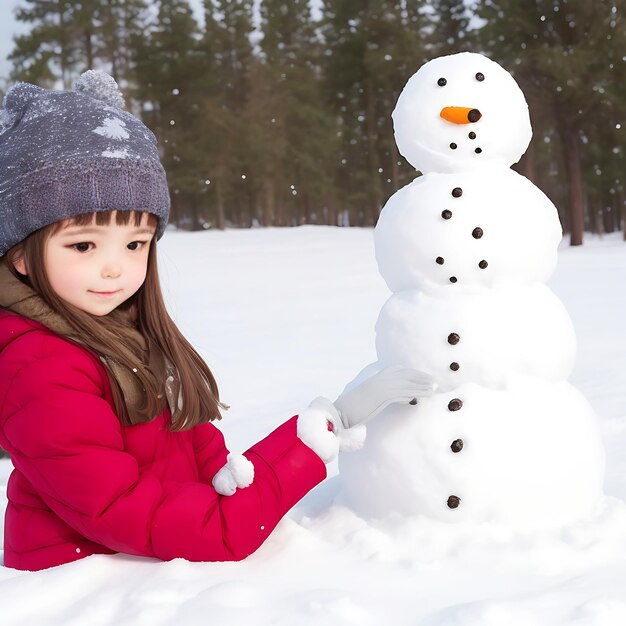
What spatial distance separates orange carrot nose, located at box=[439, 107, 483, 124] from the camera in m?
2.16

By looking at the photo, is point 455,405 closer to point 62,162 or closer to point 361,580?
point 361,580

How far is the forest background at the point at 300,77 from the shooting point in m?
19.5

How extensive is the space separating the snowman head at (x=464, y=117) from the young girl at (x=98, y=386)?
71 centimetres

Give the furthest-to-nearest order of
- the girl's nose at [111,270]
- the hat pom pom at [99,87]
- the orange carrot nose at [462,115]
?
the orange carrot nose at [462,115]
the hat pom pom at [99,87]
the girl's nose at [111,270]

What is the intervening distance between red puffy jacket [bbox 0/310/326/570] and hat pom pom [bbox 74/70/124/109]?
604 millimetres

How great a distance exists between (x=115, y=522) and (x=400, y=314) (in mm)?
975

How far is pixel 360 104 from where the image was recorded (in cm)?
2941

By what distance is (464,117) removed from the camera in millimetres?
2160

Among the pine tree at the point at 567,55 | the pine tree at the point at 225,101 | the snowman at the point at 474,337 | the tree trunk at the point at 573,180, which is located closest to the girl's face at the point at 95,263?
the snowman at the point at 474,337

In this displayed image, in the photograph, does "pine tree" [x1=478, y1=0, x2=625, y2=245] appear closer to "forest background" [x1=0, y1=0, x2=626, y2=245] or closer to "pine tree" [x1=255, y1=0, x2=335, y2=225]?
"forest background" [x1=0, y1=0, x2=626, y2=245]

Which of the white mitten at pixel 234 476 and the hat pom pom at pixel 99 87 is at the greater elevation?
the hat pom pom at pixel 99 87

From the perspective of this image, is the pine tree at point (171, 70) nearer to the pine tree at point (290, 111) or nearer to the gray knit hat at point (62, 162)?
the pine tree at point (290, 111)

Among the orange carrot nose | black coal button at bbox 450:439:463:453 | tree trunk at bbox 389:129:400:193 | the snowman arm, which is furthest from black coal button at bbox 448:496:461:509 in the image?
tree trunk at bbox 389:129:400:193

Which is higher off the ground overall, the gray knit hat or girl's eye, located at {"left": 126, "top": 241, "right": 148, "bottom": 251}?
the gray knit hat
